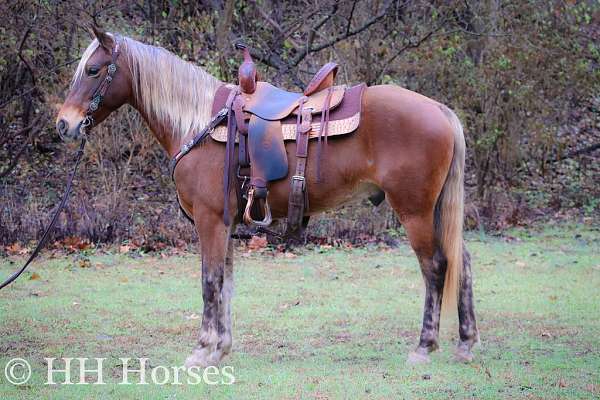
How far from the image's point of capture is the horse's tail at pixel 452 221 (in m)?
5.44

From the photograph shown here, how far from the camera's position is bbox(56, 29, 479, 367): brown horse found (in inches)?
211

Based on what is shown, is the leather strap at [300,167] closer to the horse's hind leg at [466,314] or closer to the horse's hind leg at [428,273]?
the horse's hind leg at [428,273]

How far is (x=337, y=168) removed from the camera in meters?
5.50

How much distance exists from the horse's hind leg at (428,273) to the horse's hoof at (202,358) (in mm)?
1309

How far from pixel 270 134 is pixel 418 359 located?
1.79 m

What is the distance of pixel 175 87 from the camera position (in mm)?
5672

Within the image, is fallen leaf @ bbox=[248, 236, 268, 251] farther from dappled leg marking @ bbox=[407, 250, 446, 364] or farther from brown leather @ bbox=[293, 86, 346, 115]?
dappled leg marking @ bbox=[407, 250, 446, 364]

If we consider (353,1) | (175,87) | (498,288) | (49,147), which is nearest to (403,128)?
(175,87)

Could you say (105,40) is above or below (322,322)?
above

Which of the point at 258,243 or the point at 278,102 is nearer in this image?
the point at 278,102

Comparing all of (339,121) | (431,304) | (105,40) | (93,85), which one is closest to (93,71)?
(93,85)

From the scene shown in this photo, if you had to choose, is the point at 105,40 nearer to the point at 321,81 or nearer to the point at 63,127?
the point at 63,127
